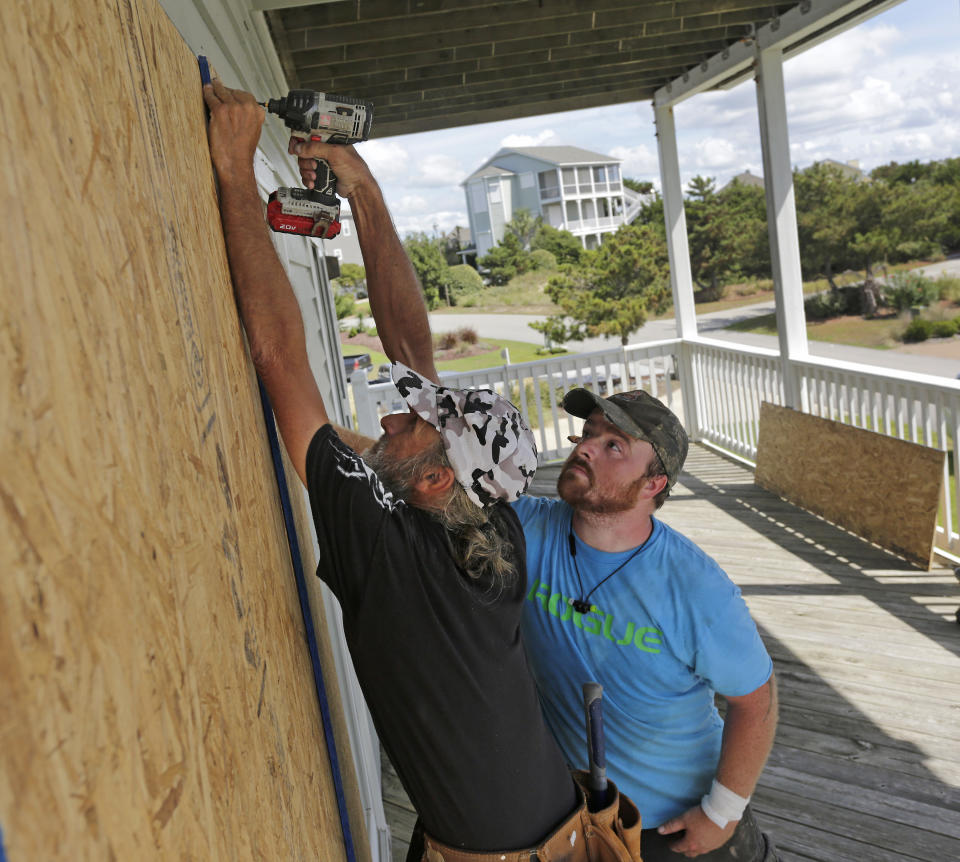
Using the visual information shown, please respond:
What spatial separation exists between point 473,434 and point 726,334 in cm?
3239

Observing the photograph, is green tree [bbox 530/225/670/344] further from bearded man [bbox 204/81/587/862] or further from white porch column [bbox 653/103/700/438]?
bearded man [bbox 204/81/587/862]

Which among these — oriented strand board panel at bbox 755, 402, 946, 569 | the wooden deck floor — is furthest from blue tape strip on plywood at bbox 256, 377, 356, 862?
oriented strand board panel at bbox 755, 402, 946, 569

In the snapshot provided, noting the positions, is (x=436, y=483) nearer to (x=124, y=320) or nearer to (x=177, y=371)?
(x=177, y=371)

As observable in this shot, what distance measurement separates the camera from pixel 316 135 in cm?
143

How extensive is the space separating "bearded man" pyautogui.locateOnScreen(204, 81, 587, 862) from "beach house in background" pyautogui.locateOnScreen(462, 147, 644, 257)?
140ft

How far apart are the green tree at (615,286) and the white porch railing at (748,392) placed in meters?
11.4

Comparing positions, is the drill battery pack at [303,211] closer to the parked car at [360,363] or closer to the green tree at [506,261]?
the parked car at [360,363]

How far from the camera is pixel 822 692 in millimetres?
3703

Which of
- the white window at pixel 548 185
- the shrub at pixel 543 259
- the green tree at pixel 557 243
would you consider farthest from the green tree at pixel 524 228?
the white window at pixel 548 185

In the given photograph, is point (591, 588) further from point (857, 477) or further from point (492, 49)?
point (492, 49)

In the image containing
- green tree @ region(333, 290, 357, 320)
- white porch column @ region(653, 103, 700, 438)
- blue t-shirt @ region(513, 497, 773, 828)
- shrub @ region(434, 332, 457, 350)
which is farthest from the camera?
shrub @ region(434, 332, 457, 350)

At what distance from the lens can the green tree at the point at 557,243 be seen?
3276 cm

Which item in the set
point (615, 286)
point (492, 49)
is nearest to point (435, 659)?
point (492, 49)

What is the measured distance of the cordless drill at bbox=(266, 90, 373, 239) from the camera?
1369 mm
